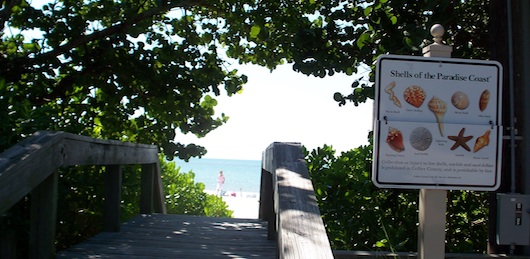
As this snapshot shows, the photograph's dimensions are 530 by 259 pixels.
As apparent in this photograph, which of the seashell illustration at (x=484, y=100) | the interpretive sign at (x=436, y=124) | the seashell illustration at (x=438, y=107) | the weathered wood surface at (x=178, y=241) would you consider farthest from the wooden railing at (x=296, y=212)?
the weathered wood surface at (x=178, y=241)

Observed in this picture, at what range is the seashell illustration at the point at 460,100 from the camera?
267 cm

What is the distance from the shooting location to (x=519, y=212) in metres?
3.94

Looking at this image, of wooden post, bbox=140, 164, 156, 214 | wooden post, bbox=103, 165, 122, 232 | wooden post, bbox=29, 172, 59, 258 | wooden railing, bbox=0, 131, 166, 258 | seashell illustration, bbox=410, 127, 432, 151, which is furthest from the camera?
wooden post, bbox=140, 164, 156, 214

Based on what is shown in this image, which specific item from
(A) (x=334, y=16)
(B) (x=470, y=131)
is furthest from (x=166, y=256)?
(A) (x=334, y=16)

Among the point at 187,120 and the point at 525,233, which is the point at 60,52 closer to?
the point at 187,120

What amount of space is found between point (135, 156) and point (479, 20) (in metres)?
3.72

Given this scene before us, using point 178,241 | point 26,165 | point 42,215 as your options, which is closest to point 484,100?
point 26,165

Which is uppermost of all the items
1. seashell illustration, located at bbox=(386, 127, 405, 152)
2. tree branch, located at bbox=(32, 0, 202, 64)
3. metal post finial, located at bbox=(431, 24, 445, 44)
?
tree branch, located at bbox=(32, 0, 202, 64)

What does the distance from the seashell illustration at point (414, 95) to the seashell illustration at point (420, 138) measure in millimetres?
125

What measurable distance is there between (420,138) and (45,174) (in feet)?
5.97

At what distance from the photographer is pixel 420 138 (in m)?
2.60

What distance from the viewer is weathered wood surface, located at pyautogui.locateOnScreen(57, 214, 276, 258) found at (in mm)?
3836

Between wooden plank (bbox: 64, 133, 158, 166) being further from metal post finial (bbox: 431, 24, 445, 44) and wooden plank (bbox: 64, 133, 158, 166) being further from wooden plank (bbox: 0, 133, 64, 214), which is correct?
metal post finial (bbox: 431, 24, 445, 44)

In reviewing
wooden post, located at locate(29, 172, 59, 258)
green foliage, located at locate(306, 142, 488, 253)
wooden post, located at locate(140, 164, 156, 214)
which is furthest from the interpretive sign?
wooden post, located at locate(140, 164, 156, 214)
